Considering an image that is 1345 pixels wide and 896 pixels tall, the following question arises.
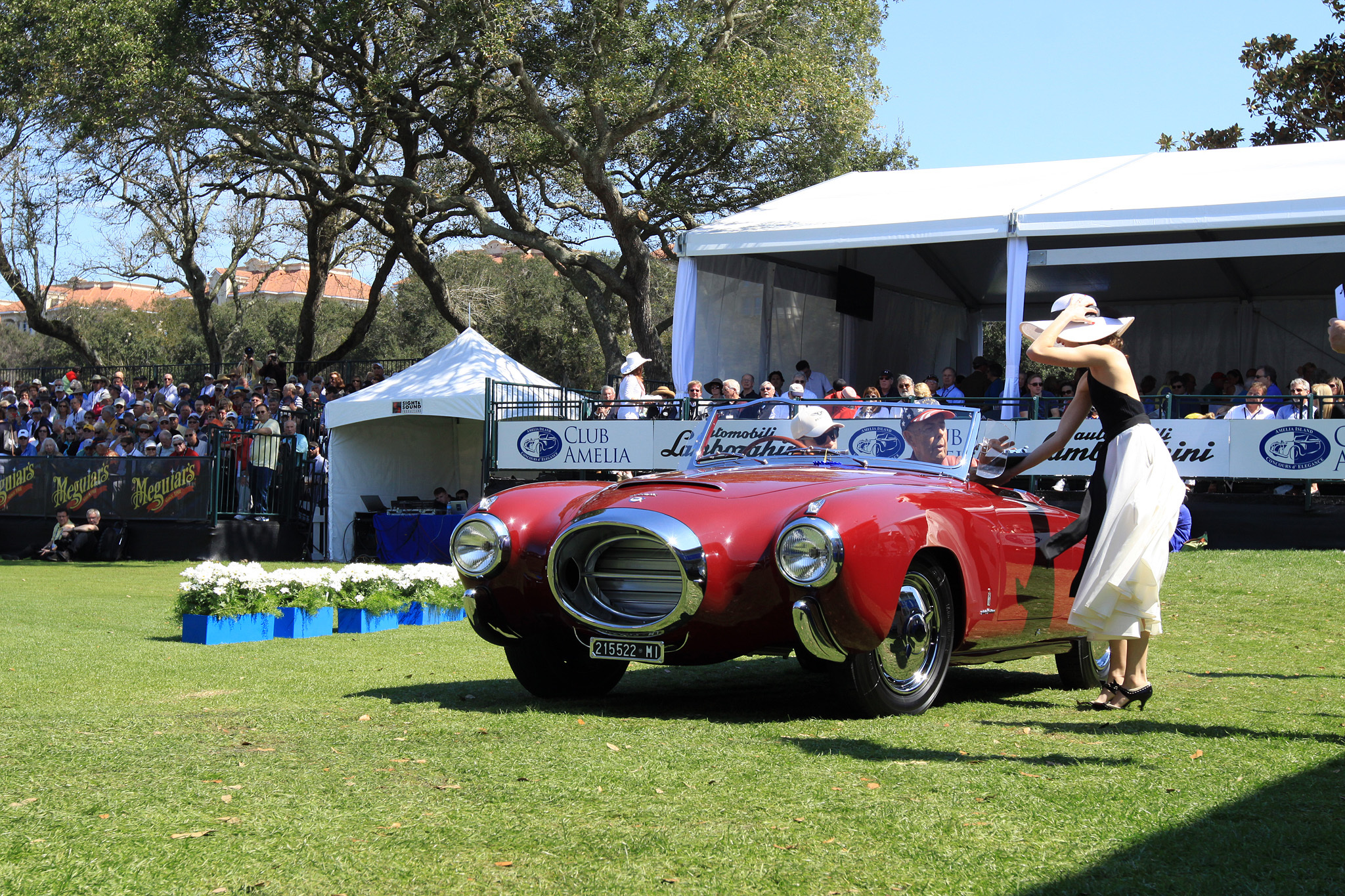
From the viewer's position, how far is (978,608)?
18.6 feet

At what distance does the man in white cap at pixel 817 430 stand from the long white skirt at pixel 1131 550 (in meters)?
1.57

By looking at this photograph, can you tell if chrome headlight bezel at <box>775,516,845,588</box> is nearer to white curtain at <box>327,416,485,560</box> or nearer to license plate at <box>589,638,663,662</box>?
license plate at <box>589,638,663,662</box>

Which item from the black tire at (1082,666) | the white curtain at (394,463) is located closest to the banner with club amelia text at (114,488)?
the white curtain at (394,463)

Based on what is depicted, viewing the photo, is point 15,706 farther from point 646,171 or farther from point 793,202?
point 646,171

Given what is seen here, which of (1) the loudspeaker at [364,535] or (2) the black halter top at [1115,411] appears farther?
(1) the loudspeaker at [364,535]

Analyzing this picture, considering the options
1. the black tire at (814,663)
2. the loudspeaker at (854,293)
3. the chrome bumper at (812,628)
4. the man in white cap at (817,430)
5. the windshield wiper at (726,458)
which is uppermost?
the loudspeaker at (854,293)

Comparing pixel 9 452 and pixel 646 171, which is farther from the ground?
pixel 646 171

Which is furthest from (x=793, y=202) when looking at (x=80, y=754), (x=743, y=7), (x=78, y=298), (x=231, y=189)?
(x=78, y=298)

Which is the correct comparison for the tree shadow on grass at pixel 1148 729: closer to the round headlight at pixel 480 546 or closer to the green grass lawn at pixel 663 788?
the green grass lawn at pixel 663 788

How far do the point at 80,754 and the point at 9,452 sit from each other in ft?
69.0

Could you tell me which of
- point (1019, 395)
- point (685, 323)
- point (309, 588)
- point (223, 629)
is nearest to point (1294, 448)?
point (1019, 395)

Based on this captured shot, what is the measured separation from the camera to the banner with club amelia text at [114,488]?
1941cm

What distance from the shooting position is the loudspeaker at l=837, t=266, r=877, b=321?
21.5 meters

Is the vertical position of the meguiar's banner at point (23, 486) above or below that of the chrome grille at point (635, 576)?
below
